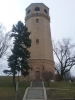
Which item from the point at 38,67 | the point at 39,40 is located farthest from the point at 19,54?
the point at 39,40

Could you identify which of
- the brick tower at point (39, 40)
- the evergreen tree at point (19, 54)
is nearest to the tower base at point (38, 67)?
the brick tower at point (39, 40)

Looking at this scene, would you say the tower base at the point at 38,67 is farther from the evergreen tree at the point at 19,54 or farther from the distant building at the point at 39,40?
the evergreen tree at the point at 19,54

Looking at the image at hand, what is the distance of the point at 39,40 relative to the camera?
3083cm

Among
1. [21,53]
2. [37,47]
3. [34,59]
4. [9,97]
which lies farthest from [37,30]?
[9,97]

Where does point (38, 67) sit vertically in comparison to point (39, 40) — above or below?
below

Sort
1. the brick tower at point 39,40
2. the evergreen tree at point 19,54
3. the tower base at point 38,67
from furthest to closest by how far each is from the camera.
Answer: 1. the brick tower at point 39,40
2. the tower base at point 38,67
3. the evergreen tree at point 19,54

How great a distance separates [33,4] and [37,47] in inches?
391

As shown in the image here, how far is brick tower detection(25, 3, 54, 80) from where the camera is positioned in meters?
29.6

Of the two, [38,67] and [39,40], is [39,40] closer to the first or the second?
[39,40]

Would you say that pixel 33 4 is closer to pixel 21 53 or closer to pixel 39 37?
pixel 39 37

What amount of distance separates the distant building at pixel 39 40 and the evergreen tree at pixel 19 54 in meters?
4.73

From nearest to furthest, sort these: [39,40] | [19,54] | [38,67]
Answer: [19,54]
[38,67]
[39,40]

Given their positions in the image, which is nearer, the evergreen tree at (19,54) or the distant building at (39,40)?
the evergreen tree at (19,54)

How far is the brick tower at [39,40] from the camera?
2961 cm
